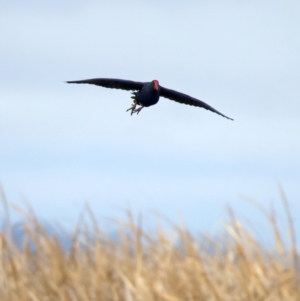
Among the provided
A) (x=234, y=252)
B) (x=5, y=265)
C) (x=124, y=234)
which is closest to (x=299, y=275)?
(x=234, y=252)

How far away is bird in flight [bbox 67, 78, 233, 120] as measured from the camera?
24.8ft

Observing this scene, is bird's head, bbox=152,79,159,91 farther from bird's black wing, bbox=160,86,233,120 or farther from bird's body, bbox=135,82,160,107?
bird's black wing, bbox=160,86,233,120

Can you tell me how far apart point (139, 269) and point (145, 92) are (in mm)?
2914

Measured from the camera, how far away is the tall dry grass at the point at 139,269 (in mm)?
5066

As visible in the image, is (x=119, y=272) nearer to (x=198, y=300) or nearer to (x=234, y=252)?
(x=198, y=300)

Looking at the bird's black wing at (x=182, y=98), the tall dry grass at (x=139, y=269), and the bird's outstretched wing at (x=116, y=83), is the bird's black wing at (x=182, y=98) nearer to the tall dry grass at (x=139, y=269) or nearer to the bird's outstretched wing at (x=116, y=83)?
the bird's outstretched wing at (x=116, y=83)

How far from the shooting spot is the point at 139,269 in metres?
5.06

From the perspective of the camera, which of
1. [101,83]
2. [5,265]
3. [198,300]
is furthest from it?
[101,83]

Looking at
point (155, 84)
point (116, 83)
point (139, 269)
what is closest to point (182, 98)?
point (116, 83)

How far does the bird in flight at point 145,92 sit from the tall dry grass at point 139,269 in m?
1.90

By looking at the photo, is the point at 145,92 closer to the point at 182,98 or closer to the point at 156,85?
the point at 156,85

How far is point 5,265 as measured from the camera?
559 cm

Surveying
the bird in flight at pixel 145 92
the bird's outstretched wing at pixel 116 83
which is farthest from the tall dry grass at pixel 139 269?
the bird's outstretched wing at pixel 116 83

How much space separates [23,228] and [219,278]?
1742 millimetres
